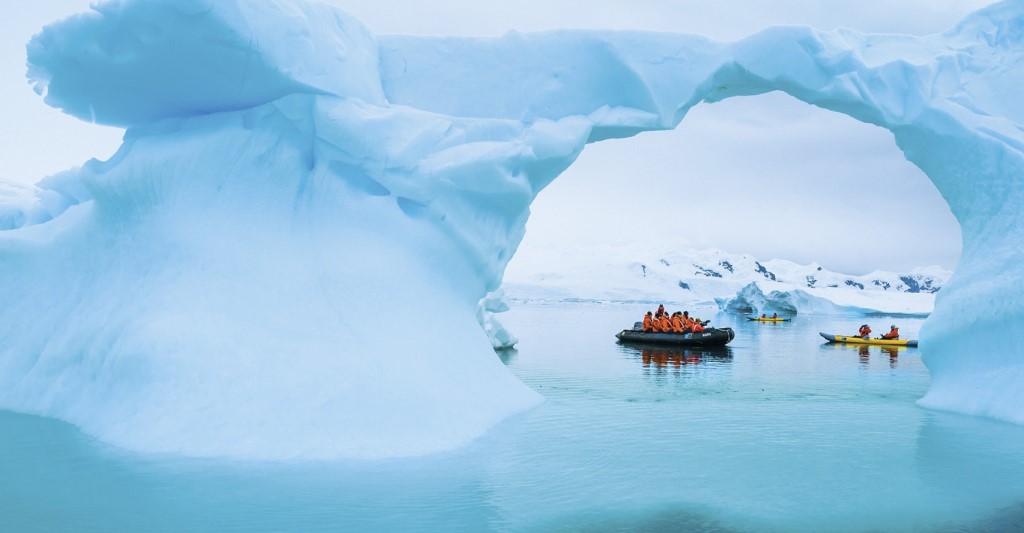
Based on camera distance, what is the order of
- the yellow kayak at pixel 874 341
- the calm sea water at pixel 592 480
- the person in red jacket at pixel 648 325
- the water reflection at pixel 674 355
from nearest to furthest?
the calm sea water at pixel 592 480, the water reflection at pixel 674 355, the person in red jacket at pixel 648 325, the yellow kayak at pixel 874 341

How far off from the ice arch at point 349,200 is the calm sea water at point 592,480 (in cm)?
42

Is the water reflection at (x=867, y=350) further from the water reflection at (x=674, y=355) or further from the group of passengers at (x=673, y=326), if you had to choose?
the group of passengers at (x=673, y=326)

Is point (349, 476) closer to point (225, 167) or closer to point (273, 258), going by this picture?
point (273, 258)

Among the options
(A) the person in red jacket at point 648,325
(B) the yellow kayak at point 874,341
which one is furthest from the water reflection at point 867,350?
(A) the person in red jacket at point 648,325

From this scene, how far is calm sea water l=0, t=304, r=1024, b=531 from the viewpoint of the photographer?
543 cm

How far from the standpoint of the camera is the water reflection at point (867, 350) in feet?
66.6

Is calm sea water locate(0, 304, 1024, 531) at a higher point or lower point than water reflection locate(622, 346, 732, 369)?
lower

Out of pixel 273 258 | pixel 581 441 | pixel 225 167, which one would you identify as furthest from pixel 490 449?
pixel 225 167

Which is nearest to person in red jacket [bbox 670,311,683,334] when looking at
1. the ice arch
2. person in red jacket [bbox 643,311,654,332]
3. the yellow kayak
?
person in red jacket [bbox 643,311,654,332]

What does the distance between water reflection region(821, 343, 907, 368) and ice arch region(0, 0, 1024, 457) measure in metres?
9.99

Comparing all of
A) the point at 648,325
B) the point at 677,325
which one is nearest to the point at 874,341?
the point at 677,325

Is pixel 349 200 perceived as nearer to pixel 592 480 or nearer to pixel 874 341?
pixel 592 480

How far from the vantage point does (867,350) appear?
23938mm

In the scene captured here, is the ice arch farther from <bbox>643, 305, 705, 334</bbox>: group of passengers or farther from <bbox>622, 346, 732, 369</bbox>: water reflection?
<bbox>643, 305, 705, 334</bbox>: group of passengers
